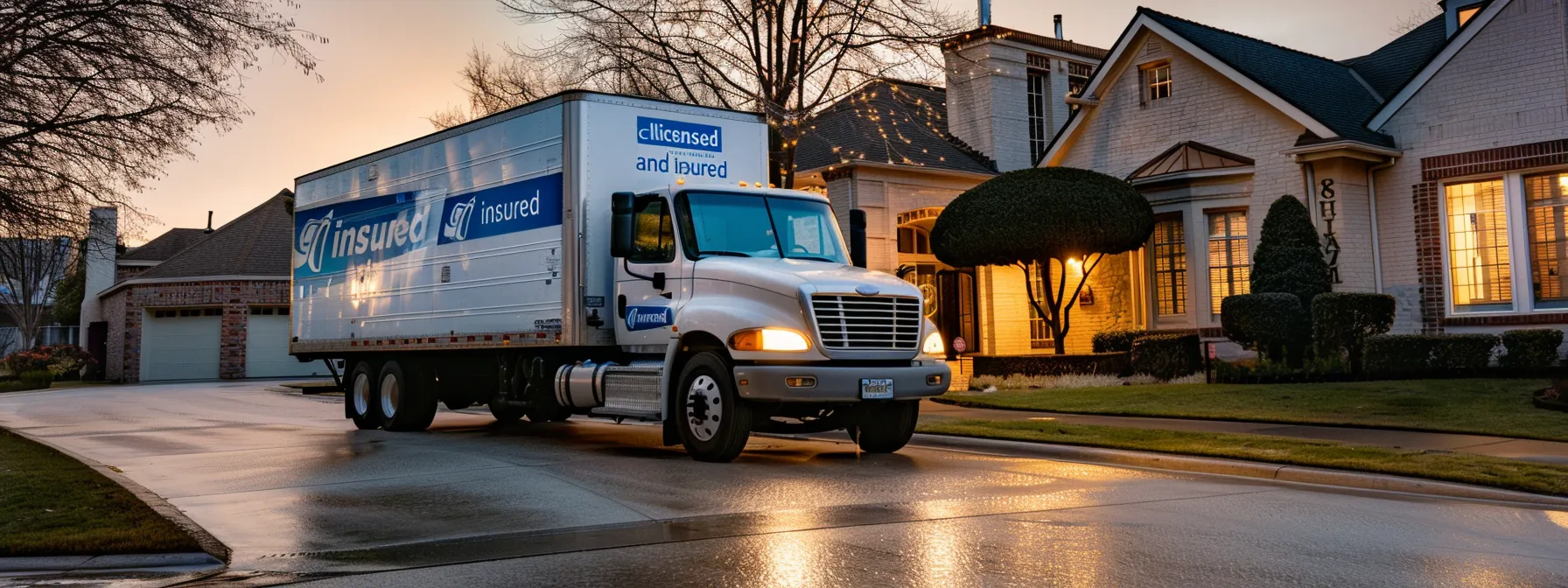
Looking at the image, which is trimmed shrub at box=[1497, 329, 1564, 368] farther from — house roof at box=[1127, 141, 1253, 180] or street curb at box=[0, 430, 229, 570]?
street curb at box=[0, 430, 229, 570]

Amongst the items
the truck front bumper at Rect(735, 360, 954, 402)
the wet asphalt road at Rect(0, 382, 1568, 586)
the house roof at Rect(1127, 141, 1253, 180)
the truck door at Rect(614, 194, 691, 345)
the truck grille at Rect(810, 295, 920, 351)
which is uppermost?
the house roof at Rect(1127, 141, 1253, 180)

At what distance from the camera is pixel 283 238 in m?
46.0

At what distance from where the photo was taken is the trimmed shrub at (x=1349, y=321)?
18.7 meters

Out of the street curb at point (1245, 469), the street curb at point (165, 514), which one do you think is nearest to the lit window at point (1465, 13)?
the street curb at point (1245, 469)

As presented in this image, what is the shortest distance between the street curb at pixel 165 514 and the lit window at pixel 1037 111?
22.3m

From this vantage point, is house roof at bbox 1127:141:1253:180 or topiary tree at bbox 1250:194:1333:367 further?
house roof at bbox 1127:141:1253:180

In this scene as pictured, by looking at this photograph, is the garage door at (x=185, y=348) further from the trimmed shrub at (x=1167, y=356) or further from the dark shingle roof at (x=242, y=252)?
the trimmed shrub at (x=1167, y=356)

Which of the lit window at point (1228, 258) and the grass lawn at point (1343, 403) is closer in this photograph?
the grass lawn at point (1343, 403)

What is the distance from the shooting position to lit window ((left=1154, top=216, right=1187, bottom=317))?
23062mm

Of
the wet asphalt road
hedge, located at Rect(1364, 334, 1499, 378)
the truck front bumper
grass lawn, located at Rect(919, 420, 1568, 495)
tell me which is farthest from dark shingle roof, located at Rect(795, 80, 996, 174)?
the truck front bumper

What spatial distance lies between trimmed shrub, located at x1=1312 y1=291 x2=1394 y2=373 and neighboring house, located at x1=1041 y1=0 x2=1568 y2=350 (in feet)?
6.05

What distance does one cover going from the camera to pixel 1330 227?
20828 mm

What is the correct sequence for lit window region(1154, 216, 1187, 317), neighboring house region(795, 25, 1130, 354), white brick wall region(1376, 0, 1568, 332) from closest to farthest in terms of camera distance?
white brick wall region(1376, 0, 1568, 332) < lit window region(1154, 216, 1187, 317) < neighboring house region(795, 25, 1130, 354)

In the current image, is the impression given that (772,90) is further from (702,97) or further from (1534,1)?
(1534,1)
